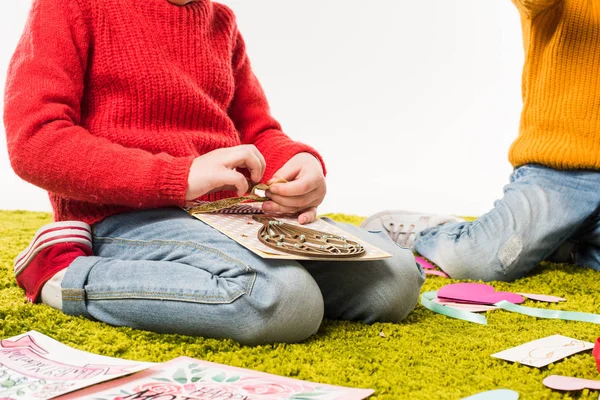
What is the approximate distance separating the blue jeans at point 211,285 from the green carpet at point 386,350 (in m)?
0.02

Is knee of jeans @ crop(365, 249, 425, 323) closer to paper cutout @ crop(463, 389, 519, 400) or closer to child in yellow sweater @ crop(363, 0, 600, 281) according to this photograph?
paper cutout @ crop(463, 389, 519, 400)

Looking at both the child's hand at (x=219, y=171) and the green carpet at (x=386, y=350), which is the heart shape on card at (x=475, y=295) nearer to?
the green carpet at (x=386, y=350)

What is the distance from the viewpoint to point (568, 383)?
0.65 meters

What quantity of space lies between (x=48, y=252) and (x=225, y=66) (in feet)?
1.27

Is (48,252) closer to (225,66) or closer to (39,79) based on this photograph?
(39,79)

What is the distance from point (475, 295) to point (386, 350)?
0.34 meters

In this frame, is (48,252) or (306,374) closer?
(306,374)

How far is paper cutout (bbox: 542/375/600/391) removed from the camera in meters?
0.63

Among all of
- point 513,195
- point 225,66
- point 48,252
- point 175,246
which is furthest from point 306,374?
point 513,195

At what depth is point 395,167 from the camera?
2.40 m

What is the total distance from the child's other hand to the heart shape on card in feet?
0.89

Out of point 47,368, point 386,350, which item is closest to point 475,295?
point 386,350

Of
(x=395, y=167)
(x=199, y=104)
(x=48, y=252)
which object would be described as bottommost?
(x=395, y=167)

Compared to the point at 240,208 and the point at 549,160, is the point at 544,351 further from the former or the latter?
the point at 549,160
